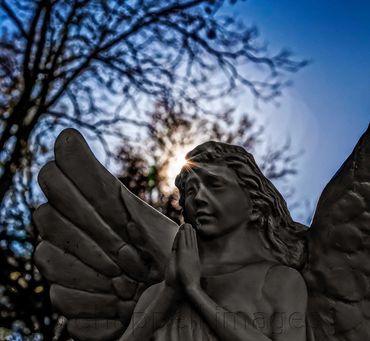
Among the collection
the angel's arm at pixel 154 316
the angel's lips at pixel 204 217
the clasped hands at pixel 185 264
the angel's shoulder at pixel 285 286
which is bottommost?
the angel's arm at pixel 154 316

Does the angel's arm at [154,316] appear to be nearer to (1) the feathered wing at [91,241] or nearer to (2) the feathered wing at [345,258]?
(1) the feathered wing at [91,241]

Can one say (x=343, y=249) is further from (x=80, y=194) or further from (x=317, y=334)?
(x=80, y=194)

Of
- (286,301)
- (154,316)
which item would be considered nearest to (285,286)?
(286,301)

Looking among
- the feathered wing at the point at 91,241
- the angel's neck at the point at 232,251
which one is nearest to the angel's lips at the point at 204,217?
the angel's neck at the point at 232,251

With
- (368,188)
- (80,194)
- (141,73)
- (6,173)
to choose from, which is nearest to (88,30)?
(141,73)

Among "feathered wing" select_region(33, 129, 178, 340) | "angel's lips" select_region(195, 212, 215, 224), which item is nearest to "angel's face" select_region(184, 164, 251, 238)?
"angel's lips" select_region(195, 212, 215, 224)

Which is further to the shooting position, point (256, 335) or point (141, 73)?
point (141, 73)

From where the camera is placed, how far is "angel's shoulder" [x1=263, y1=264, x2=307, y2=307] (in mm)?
3135

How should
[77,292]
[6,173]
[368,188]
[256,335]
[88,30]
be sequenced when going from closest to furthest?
[256,335] < [368,188] < [77,292] < [6,173] < [88,30]

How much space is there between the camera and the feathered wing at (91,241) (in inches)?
141

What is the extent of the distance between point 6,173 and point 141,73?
2.31 metres

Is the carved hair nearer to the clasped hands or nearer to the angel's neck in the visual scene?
the angel's neck

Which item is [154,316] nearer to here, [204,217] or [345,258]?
[204,217]

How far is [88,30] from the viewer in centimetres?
931
